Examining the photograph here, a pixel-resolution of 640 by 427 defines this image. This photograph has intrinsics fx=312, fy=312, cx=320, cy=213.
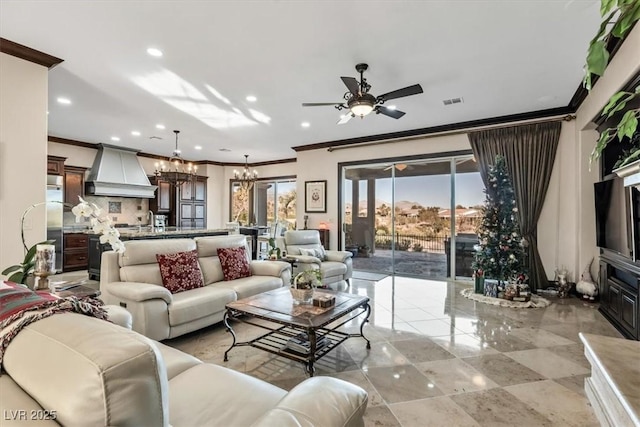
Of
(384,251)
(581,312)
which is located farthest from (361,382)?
(384,251)

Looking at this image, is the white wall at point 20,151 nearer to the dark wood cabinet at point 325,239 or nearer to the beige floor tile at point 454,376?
the beige floor tile at point 454,376

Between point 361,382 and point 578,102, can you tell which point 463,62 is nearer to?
point 578,102

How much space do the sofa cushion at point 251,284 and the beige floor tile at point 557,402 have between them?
2.61 meters

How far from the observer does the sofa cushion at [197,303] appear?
2998 mm

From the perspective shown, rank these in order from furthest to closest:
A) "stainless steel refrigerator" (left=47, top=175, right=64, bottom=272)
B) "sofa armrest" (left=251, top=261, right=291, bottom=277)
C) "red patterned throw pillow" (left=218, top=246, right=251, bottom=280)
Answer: "stainless steel refrigerator" (left=47, top=175, right=64, bottom=272) < "sofa armrest" (left=251, top=261, right=291, bottom=277) < "red patterned throw pillow" (left=218, top=246, right=251, bottom=280)

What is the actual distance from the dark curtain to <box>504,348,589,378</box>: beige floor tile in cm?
270

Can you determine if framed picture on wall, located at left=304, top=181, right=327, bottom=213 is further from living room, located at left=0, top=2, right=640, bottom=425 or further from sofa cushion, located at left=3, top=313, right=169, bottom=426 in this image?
sofa cushion, located at left=3, top=313, right=169, bottom=426

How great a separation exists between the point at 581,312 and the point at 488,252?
1342mm

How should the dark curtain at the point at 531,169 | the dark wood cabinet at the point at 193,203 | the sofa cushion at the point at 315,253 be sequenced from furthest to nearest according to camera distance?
the dark wood cabinet at the point at 193,203 → the sofa cushion at the point at 315,253 → the dark curtain at the point at 531,169

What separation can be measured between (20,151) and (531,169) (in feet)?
22.8

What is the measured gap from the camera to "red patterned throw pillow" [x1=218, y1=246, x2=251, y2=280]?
13.1 ft

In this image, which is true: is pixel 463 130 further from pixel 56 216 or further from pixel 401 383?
pixel 56 216

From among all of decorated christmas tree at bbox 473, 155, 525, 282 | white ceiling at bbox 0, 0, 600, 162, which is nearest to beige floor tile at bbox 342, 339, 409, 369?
decorated christmas tree at bbox 473, 155, 525, 282

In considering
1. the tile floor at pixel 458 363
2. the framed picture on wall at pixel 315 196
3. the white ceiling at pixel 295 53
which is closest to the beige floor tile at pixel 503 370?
the tile floor at pixel 458 363
